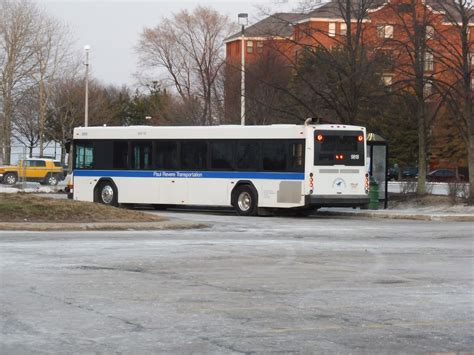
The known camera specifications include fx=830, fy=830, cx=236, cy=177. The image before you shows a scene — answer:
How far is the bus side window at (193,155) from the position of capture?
29.0 meters

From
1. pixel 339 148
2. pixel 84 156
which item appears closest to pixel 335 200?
pixel 339 148

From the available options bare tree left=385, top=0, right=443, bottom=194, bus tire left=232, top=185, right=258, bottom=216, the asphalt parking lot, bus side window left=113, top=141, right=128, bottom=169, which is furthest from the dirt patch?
bare tree left=385, top=0, right=443, bottom=194

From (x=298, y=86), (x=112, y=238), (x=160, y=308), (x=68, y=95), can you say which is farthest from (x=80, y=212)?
(x=68, y=95)

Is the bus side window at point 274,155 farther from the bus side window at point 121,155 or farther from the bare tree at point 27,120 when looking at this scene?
the bare tree at point 27,120

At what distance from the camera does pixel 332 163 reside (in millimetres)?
27141

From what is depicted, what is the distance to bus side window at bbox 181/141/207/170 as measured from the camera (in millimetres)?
29000

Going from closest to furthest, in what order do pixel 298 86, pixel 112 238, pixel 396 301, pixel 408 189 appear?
pixel 396 301 < pixel 112 238 < pixel 408 189 < pixel 298 86

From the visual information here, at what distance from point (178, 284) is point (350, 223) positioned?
14274 millimetres

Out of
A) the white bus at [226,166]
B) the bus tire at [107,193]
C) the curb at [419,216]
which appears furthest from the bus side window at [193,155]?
the curb at [419,216]

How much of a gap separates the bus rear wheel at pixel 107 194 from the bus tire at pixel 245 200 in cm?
489

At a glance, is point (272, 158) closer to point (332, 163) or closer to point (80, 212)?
point (332, 163)

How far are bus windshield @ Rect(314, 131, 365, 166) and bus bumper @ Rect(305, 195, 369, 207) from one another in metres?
1.09

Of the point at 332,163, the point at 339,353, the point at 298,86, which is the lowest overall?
the point at 339,353

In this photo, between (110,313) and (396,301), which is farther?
(396,301)
